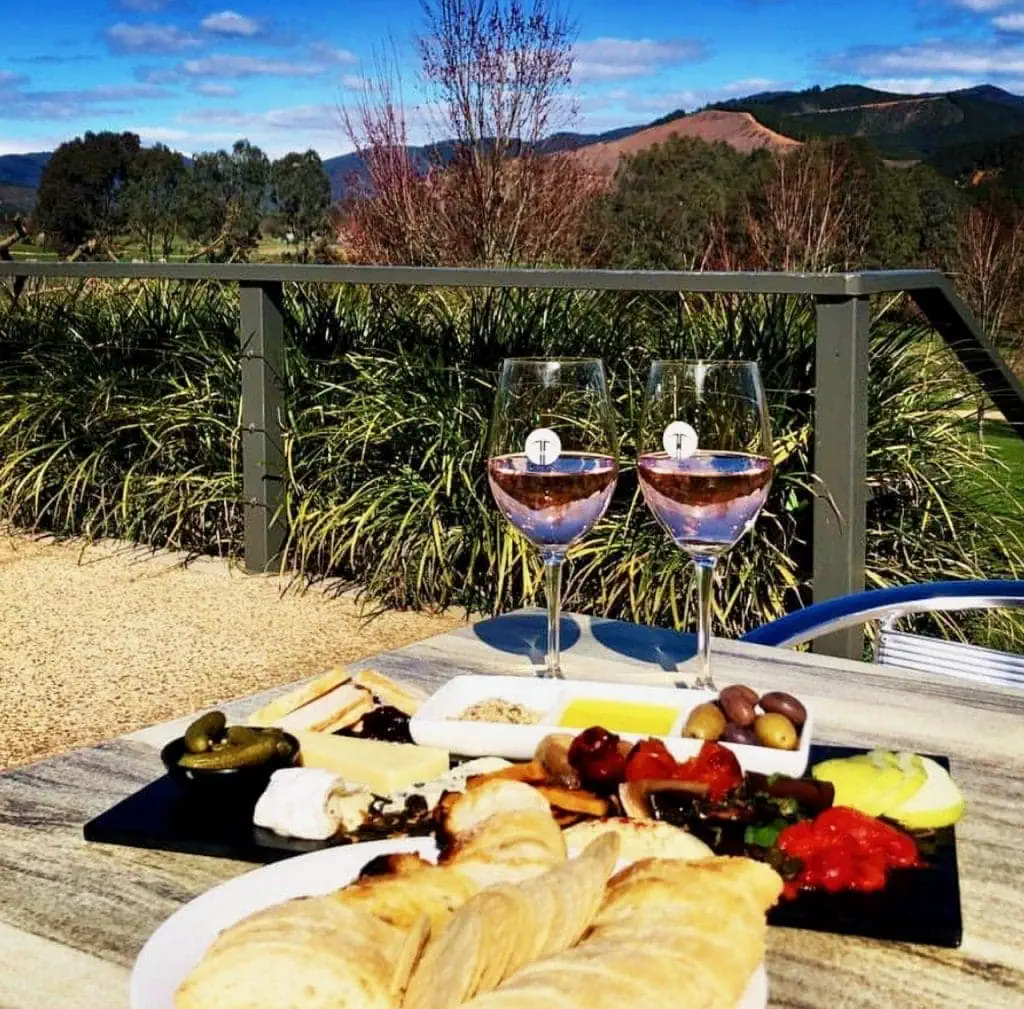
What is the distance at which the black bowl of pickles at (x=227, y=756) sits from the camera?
1.27 metres

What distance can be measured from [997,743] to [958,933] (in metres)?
0.51

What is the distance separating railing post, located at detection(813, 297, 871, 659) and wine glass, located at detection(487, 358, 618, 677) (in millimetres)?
2828

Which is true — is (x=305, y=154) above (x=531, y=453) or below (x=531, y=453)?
above

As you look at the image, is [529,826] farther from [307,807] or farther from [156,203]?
[156,203]

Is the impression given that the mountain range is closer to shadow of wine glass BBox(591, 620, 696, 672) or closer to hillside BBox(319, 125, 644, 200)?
hillside BBox(319, 125, 644, 200)

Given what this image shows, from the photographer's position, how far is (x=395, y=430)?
18.5 feet

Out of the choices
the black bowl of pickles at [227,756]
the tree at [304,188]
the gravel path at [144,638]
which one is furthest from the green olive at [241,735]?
the tree at [304,188]

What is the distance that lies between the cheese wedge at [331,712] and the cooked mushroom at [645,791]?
373 millimetres

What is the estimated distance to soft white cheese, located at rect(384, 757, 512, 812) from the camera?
1268 mm

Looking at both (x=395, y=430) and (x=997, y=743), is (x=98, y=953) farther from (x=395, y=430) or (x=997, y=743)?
(x=395, y=430)

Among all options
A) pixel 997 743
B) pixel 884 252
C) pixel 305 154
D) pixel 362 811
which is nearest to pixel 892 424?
pixel 997 743

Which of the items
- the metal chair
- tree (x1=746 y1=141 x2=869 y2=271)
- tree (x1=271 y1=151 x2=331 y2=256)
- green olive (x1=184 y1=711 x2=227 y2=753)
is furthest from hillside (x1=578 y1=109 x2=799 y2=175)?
green olive (x1=184 y1=711 x2=227 y2=753)

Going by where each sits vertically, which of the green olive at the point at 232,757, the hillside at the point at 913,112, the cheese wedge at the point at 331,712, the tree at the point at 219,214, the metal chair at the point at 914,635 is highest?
the hillside at the point at 913,112

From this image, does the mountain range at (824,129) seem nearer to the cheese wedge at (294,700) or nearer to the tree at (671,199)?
the tree at (671,199)
